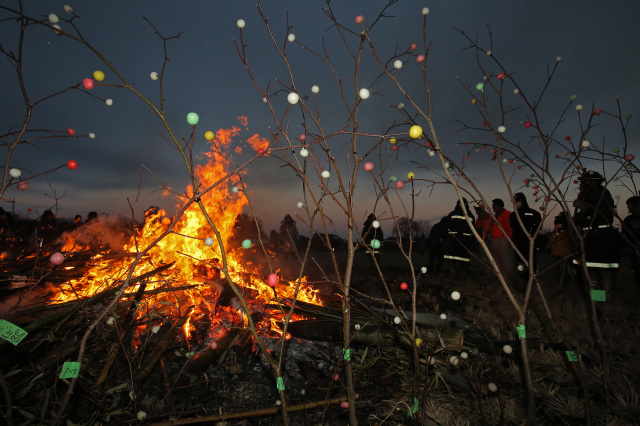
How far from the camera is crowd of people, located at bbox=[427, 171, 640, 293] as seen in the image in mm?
4008

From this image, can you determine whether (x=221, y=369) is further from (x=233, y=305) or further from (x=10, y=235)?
(x=10, y=235)

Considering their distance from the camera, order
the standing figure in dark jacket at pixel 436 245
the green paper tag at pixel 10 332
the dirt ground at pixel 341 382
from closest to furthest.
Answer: the green paper tag at pixel 10 332
the dirt ground at pixel 341 382
the standing figure in dark jacket at pixel 436 245

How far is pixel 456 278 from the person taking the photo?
9141 mm

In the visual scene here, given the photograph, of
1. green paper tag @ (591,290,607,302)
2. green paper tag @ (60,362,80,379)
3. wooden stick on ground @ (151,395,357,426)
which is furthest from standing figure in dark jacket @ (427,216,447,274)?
green paper tag @ (60,362,80,379)

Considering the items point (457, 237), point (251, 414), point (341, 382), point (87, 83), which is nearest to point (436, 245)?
point (457, 237)

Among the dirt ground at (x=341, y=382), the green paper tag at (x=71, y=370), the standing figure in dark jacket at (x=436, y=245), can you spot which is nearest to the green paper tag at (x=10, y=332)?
the green paper tag at (x=71, y=370)

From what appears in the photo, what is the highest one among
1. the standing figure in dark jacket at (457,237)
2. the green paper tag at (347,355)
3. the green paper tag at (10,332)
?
the standing figure in dark jacket at (457,237)

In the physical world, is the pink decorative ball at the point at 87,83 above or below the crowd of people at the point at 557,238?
above

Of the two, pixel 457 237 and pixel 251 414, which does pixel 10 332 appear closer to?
pixel 251 414

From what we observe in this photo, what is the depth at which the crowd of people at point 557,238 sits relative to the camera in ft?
13.1

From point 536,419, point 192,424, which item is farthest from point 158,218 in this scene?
point 536,419

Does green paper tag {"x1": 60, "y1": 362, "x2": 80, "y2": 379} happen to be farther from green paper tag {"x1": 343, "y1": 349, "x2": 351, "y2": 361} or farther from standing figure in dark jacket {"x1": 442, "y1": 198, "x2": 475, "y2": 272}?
standing figure in dark jacket {"x1": 442, "y1": 198, "x2": 475, "y2": 272}

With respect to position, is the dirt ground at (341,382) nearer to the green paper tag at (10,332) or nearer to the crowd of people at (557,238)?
the green paper tag at (10,332)

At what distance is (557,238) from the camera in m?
8.09
